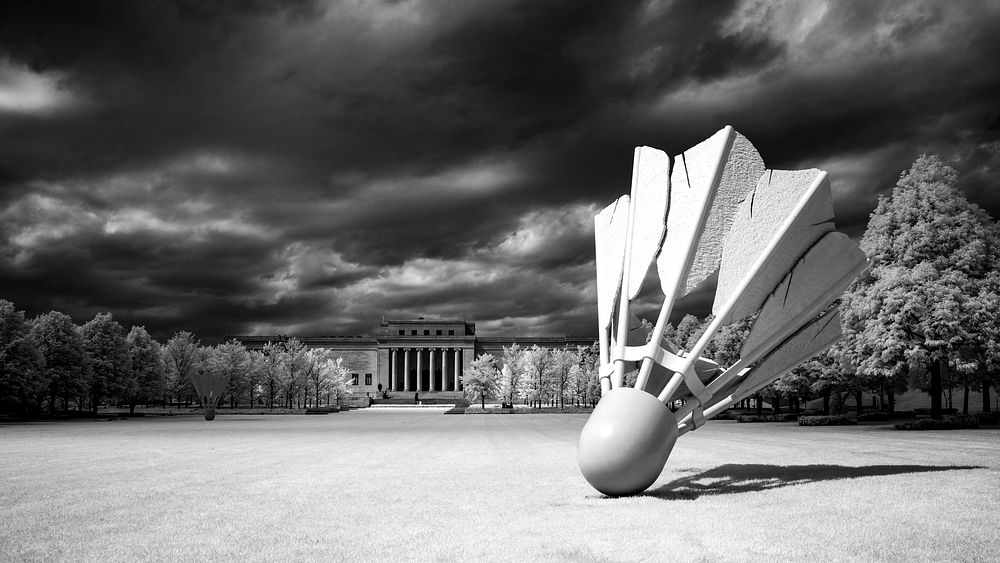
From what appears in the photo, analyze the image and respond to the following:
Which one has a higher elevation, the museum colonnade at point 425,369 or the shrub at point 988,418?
the shrub at point 988,418

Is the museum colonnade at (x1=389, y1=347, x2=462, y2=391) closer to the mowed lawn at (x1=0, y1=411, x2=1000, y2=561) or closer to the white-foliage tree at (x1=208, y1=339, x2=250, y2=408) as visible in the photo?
the white-foliage tree at (x1=208, y1=339, x2=250, y2=408)

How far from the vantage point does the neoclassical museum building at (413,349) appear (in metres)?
130

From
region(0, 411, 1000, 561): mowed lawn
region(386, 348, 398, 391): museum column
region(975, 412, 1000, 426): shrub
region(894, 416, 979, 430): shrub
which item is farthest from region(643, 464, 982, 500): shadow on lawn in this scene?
region(386, 348, 398, 391): museum column

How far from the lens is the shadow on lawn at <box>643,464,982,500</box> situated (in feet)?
36.2

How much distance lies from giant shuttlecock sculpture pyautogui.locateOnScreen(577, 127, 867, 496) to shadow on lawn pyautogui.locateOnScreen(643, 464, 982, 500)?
40.9 inches

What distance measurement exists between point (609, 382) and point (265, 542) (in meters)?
5.81

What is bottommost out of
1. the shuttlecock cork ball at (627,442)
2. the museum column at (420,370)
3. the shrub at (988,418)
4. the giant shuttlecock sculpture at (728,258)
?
the museum column at (420,370)

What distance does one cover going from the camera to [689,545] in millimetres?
7180

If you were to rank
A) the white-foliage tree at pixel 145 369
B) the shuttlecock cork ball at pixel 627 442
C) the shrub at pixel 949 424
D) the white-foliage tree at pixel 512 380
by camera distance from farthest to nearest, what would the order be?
the white-foliage tree at pixel 512 380 → the white-foliage tree at pixel 145 369 → the shrub at pixel 949 424 → the shuttlecock cork ball at pixel 627 442

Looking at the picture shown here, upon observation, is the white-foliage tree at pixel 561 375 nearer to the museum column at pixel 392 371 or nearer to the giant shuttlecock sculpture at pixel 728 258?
the museum column at pixel 392 371

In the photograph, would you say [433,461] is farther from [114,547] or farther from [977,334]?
[977,334]

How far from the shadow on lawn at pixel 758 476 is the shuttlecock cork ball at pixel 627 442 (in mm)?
890

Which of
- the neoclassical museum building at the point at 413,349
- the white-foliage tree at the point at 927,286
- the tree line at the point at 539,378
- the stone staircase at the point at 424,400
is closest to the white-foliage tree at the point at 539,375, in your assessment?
the tree line at the point at 539,378

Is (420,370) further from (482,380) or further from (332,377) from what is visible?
(482,380)
